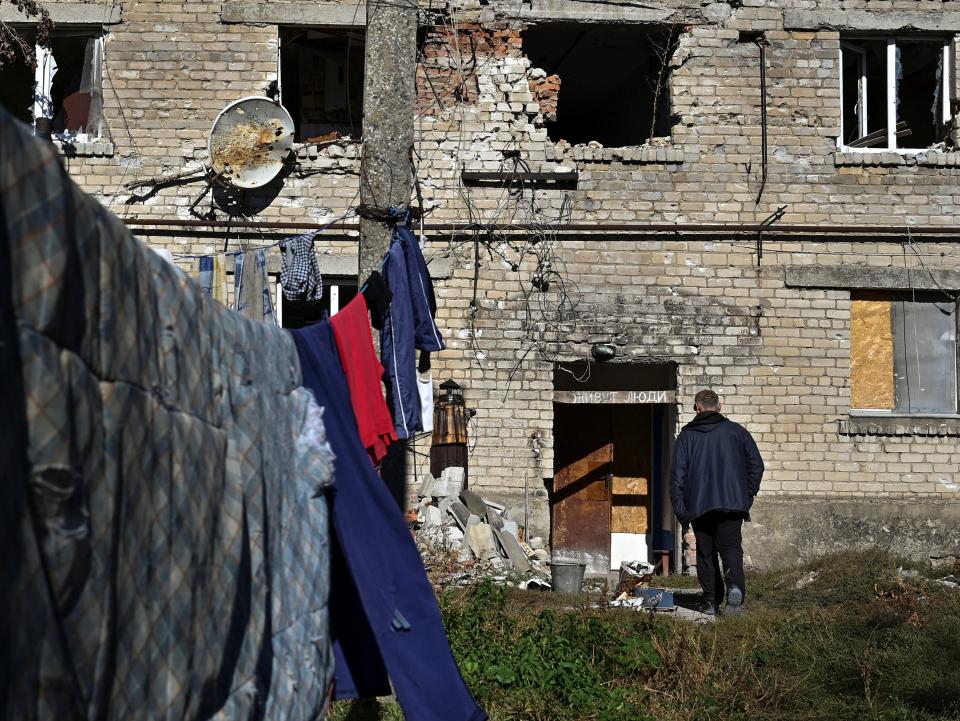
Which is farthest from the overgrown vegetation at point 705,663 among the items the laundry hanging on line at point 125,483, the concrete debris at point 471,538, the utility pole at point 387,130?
the laundry hanging on line at point 125,483

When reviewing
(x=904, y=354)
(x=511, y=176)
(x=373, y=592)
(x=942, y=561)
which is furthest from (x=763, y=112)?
(x=373, y=592)

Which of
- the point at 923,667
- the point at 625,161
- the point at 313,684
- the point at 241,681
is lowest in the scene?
the point at 923,667

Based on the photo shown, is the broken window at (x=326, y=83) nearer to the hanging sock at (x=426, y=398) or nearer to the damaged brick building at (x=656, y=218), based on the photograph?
the damaged brick building at (x=656, y=218)

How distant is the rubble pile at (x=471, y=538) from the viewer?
Result: 10125mm

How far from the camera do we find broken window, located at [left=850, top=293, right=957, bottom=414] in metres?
12.0

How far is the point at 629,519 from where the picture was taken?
44.2 ft

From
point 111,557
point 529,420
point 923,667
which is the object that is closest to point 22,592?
point 111,557

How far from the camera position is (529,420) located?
38.3 ft

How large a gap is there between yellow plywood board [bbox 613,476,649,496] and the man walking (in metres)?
5.04

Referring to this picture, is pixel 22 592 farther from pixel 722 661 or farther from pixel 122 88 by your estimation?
pixel 122 88

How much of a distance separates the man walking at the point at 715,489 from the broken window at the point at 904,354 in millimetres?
4299

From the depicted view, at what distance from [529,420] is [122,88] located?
5797 millimetres

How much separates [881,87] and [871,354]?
10.6ft

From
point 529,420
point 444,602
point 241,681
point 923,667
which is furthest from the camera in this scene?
point 529,420
